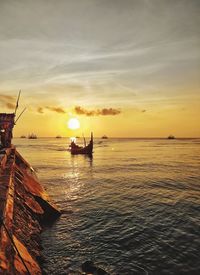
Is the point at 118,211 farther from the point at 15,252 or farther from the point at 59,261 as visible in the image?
the point at 15,252

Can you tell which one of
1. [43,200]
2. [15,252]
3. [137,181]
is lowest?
[137,181]

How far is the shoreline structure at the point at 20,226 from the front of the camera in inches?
162

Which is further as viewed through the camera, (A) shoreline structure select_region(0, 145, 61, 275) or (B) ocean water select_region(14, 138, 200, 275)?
(B) ocean water select_region(14, 138, 200, 275)

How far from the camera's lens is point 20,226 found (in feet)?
24.5

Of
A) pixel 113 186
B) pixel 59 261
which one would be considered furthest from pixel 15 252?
pixel 113 186

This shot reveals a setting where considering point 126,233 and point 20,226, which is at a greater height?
point 20,226

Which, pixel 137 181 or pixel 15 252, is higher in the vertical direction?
pixel 15 252

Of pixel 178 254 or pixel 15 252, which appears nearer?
pixel 15 252

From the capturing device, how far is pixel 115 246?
9648mm

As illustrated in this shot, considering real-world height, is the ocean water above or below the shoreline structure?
below

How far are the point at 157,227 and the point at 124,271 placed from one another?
14.5 ft

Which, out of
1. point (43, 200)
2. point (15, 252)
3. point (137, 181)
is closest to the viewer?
point (15, 252)

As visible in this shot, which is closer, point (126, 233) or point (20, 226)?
point (20, 226)

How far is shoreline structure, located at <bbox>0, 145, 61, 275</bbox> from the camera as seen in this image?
412 cm
